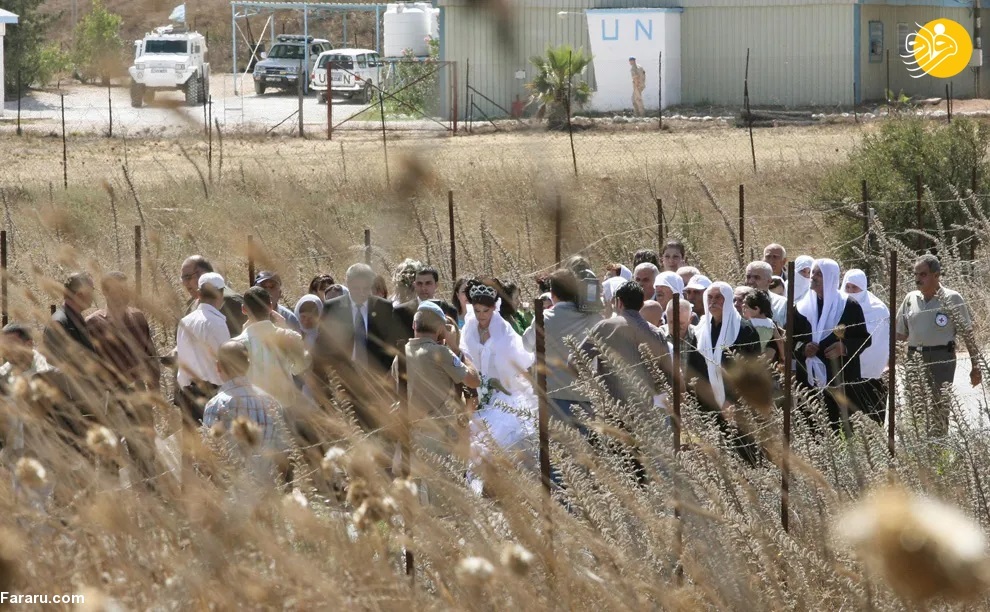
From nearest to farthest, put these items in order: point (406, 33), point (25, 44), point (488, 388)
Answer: point (488, 388)
point (406, 33)
point (25, 44)

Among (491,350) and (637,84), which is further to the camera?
(637,84)

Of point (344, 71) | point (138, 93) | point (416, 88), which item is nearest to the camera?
point (138, 93)

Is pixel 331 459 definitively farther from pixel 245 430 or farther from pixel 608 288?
pixel 608 288

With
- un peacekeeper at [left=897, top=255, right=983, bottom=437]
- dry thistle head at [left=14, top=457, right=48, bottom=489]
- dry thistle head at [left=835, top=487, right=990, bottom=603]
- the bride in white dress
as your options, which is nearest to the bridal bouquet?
the bride in white dress

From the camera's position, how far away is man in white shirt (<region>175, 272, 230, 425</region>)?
5499mm

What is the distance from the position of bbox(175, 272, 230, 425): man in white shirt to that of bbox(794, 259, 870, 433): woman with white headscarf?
116 inches

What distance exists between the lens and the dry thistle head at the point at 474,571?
8.02 ft

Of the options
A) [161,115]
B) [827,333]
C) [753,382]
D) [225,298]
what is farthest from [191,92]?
[161,115]

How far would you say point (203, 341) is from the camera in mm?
5594

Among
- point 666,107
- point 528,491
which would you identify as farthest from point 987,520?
point 666,107

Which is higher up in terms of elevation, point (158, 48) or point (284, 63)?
Answer: point (284, 63)

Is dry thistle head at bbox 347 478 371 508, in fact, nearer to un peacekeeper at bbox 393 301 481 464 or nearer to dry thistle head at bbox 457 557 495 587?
dry thistle head at bbox 457 557 495 587

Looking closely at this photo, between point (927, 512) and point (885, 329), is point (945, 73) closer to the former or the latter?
point (885, 329)

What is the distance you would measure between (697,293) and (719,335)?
Result: 2.54ft
